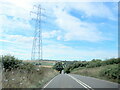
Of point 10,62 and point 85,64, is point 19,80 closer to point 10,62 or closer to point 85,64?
point 10,62

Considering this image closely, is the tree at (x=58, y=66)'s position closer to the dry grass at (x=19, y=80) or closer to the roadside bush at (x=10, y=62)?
the roadside bush at (x=10, y=62)

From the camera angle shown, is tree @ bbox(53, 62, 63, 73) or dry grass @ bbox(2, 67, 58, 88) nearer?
dry grass @ bbox(2, 67, 58, 88)

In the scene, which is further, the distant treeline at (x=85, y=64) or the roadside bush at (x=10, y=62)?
the distant treeline at (x=85, y=64)

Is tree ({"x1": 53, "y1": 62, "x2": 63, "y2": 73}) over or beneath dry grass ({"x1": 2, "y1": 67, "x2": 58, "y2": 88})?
beneath

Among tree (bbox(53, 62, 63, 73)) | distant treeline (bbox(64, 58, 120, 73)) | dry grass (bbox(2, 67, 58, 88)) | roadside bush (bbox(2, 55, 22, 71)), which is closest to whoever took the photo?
dry grass (bbox(2, 67, 58, 88))

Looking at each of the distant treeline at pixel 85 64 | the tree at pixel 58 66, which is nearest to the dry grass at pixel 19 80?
the distant treeline at pixel 85 64

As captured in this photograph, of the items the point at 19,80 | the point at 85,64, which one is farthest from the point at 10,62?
the point at 85,64

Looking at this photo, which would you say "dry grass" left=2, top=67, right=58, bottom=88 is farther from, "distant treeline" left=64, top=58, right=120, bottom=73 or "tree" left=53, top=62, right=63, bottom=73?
"tree" left=53, top=62, right=63, bottom=73

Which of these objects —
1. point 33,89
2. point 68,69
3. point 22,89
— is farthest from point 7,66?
point 68,69

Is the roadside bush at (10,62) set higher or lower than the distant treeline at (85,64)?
higher

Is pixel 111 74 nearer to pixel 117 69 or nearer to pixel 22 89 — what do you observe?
pixel 117 69

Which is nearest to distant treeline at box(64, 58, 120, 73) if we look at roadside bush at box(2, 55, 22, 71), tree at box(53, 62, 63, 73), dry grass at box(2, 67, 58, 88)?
tree at box(53, 62, 63, 73)

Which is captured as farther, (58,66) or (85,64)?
→ (58,66)

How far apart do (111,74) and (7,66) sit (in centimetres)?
1790
